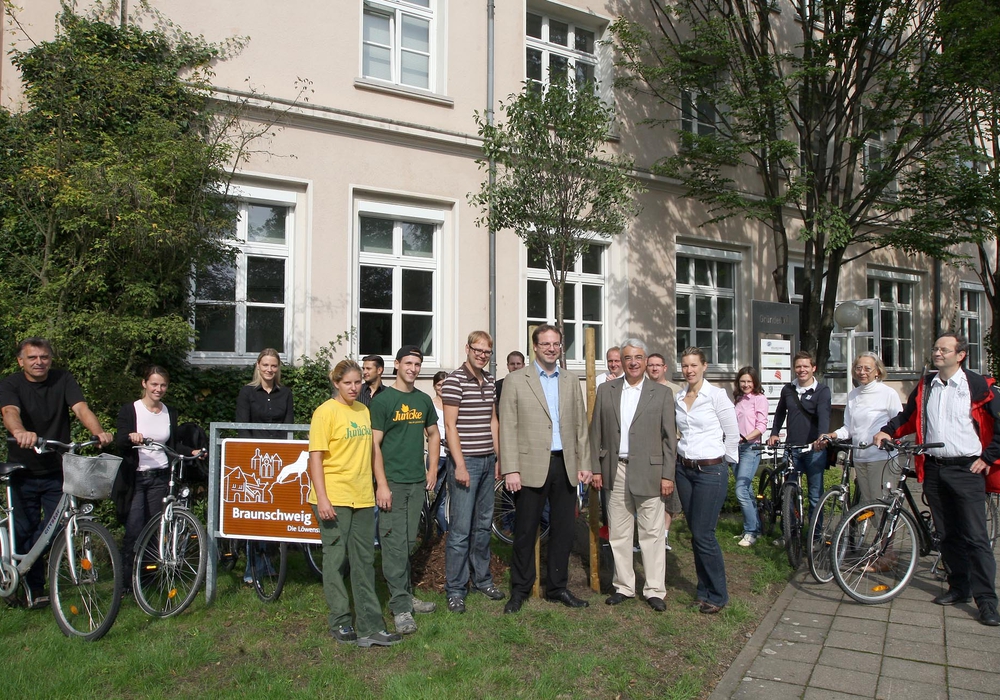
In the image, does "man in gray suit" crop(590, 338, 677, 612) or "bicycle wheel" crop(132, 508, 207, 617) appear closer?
"bicycle wheel" crop(132, 508, 207, 617)

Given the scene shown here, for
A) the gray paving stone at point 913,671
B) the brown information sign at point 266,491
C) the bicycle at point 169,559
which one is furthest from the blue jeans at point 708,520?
the bicycle at point 169,559

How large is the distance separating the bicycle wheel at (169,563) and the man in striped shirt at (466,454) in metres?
1.79

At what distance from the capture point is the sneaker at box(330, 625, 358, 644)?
5.00m

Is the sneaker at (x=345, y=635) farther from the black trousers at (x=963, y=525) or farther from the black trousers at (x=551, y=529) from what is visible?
the black trousers at (x=963, y=525)

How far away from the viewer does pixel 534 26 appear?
12680 millimetres

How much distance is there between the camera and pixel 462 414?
19.1 ft

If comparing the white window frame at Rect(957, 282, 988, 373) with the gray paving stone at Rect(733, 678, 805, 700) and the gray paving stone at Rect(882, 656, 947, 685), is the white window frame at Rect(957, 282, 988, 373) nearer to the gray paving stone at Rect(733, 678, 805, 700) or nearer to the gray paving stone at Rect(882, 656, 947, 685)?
the gray paving stone at Rect(882, 656, 947, 685)

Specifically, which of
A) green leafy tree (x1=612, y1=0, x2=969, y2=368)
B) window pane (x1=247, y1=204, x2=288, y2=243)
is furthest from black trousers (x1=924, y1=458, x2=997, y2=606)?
window pane (x1=247, y1=204, x2=288, y2=243)

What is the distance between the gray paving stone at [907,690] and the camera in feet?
13.9

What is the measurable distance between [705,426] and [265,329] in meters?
6.05

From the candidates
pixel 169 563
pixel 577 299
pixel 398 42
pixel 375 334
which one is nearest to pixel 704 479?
pixel 169 563

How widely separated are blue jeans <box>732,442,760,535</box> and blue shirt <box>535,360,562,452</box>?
2.79 m

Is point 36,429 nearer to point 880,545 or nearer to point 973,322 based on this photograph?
point 880,545

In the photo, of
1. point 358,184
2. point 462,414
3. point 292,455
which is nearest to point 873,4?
point 358,184
